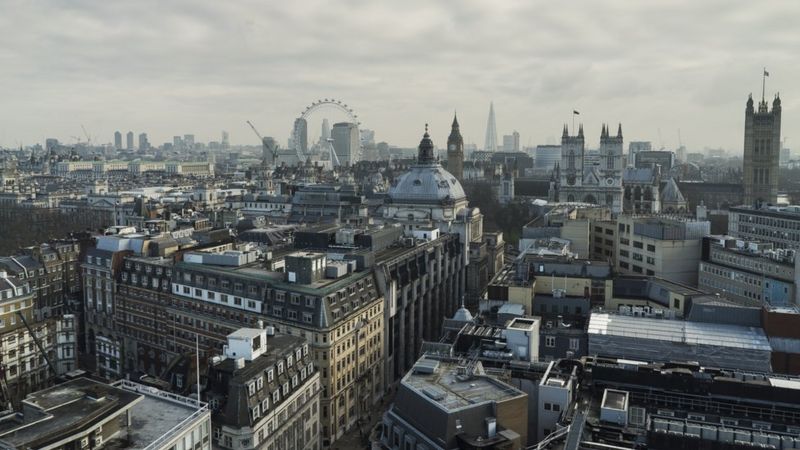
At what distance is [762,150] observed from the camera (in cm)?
17250

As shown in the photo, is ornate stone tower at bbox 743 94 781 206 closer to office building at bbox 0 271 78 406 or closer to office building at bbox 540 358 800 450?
office building at bbox 540 358 800 450

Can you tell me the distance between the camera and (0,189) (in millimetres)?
194500

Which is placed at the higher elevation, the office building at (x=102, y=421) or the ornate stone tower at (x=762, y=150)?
the ornate stone tower at (x=762, y=150)

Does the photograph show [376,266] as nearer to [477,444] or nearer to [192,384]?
[192,384]

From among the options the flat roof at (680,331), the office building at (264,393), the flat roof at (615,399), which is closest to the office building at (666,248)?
the flat roof at (680,331)

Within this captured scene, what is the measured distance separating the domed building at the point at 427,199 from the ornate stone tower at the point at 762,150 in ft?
289

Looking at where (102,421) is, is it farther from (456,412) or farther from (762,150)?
(762,150)

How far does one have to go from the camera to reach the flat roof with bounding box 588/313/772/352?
53719mm

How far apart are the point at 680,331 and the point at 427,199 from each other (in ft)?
231

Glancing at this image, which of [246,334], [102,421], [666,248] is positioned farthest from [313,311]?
[666,248]

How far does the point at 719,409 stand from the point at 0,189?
20267 cm

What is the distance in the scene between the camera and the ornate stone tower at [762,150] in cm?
17038

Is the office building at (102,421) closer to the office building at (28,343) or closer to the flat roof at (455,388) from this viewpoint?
the flat roof at (455,388)

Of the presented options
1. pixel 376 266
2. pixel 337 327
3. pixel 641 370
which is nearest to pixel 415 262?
pixel 376 266
